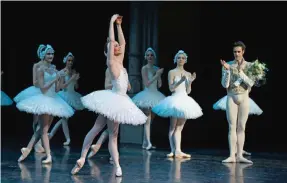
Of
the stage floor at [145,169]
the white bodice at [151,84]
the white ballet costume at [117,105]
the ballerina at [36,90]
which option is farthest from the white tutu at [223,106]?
the white ballet costume at [117,105]

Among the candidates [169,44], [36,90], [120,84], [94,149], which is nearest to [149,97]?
[36,90]

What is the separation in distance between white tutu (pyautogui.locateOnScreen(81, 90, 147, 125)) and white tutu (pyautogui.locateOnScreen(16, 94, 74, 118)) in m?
1.03

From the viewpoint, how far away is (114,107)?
7.37 meters

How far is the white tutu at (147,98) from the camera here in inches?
419

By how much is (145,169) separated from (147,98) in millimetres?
2609

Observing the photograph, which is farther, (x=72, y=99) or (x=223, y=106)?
(x=72, y=99)

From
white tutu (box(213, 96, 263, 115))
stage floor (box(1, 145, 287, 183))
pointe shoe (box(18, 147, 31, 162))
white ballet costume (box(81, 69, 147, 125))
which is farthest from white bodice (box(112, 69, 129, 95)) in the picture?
white tutu (box(213, 96, 263, 115))

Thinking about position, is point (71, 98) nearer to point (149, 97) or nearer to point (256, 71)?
point (149, 97)

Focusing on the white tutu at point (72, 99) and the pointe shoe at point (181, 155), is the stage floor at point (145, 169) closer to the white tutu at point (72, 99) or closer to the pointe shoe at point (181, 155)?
the pointe shoe at point (181, 155)

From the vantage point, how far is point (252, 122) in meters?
15.1

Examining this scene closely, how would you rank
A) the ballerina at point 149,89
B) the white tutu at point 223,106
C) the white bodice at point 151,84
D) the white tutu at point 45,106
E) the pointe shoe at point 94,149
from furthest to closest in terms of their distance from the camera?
the white bodice at point 151,84, the ballerina at point 149,89, the white tutu at point 223,106, the pointe shoe at point 94,149, the white tutu at point 45,106

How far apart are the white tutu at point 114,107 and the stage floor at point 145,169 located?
2.12 ft

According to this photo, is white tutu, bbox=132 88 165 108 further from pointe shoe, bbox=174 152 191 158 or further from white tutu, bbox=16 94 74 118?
white tutu, bbox=16 94 74 118

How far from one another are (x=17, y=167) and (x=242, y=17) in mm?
8000
